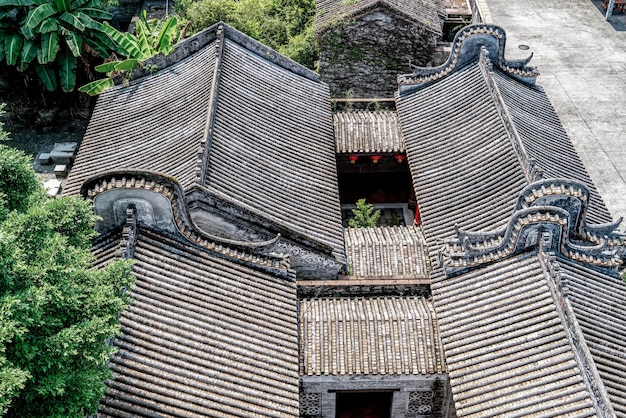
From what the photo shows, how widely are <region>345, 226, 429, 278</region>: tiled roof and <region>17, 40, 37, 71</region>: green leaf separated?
16.4m

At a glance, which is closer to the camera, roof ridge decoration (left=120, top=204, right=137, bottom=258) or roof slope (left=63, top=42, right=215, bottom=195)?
roof ridge decoration (left=120, top=204, right=137, bottom=258)

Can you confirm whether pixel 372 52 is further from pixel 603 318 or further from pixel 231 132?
pixel 603 318

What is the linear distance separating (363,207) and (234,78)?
703 centimetres

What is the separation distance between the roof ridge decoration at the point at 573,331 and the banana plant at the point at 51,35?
21454 millimetres

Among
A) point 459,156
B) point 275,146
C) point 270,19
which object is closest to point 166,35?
point 270,19

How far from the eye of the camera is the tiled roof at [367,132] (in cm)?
2908

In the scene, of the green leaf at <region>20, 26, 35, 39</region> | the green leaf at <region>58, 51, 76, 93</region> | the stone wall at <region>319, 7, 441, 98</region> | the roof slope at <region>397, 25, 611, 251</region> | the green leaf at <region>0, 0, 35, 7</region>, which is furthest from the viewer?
the stone wall at <region>319, 7, 441, 98</region>

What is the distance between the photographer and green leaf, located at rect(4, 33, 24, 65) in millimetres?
30562

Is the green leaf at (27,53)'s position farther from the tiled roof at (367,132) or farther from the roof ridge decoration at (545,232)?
the roof ridge decoration at (545,232)

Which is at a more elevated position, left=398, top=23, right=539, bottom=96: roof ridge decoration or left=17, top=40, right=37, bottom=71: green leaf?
left=17, top=40, right=37, bottom=71: green leaf

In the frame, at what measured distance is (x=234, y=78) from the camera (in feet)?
89.8

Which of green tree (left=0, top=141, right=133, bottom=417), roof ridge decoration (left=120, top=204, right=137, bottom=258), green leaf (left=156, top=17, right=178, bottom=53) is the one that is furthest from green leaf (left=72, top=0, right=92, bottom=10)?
green tree (left=0, top=141, right=133, bottom=417)

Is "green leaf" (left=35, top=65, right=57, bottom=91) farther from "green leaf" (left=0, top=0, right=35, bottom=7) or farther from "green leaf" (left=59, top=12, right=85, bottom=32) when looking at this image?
"green leaf" (left=0, top=0, right=35, bottom=7)

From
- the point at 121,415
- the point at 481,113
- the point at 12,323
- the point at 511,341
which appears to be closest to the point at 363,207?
the point at 481,113
